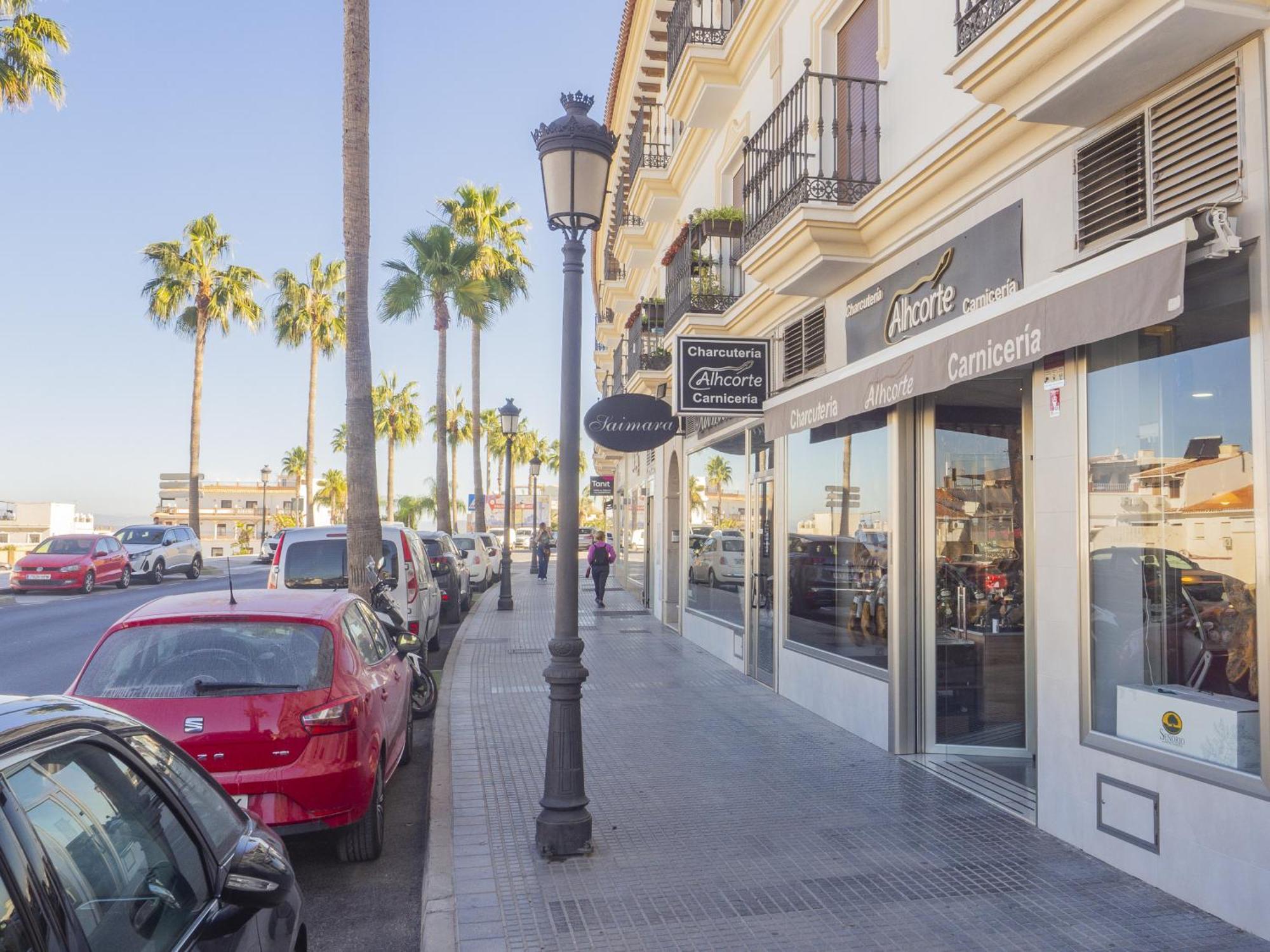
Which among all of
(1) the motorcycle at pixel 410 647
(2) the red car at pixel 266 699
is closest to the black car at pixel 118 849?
(2) the red car at pixel 266 699

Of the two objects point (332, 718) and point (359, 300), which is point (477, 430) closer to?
point (359, 300)

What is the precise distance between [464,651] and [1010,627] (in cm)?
910

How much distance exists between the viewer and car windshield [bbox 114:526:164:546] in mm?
31312

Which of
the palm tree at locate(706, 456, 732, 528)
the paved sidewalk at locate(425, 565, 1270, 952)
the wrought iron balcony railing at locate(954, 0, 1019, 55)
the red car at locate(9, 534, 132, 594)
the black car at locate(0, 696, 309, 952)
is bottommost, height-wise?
the paved sidewalk at locate(425, 565, 1270, 952)

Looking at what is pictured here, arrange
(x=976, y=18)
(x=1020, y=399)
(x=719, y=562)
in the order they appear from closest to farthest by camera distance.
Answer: (x=976, y=18) → (x=1020, y=399) → (x=719, y=562)

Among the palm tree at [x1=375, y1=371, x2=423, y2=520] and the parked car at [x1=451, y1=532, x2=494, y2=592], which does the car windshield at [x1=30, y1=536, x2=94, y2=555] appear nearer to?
the parked car at [x1=451, y1=532, x2=494, y2=592]

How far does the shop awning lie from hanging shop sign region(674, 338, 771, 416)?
3.24 m

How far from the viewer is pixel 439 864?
5.61m

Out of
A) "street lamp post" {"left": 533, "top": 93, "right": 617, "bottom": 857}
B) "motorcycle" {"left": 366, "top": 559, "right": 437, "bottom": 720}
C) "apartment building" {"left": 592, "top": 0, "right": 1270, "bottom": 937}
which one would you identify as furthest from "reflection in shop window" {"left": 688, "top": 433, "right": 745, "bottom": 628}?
"street lamp post" {"left": 533, "top": 93, "right": 617, "bottom": 857}

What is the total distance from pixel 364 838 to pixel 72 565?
23262mm

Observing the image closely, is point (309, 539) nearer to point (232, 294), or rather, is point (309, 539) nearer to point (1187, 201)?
point (1187, 201)

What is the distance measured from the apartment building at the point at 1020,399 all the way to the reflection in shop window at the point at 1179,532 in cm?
2

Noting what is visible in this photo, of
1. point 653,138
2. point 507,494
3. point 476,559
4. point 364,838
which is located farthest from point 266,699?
point 476,559

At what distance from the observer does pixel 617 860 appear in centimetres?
575
